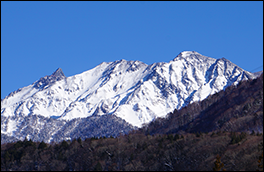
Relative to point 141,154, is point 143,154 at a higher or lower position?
lower

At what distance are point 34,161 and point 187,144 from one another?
5735cm

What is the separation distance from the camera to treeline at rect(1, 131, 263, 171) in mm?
138250

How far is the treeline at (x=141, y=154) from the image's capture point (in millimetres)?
138250

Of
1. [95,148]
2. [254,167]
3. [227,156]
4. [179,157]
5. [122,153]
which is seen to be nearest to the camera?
[254,167]

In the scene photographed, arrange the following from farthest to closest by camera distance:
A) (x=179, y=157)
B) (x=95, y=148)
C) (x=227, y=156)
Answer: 1. (x=95, y=148)
2. (x=179, y=157)
3. (x=227, y=156)

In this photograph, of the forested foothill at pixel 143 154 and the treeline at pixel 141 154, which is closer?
the forested foothill at pixel 143 154

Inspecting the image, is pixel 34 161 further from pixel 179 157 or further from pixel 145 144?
pixel 179 157

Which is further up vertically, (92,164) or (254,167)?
(92,164)

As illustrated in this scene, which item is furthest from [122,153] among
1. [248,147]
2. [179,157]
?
[248,147]

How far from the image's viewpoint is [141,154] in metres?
158

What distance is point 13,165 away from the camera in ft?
547

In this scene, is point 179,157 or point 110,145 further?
point 110,145

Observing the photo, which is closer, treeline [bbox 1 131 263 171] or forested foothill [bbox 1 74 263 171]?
forested foothill [bbox 1 74 263 171]

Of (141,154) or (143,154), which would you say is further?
(141,154)
